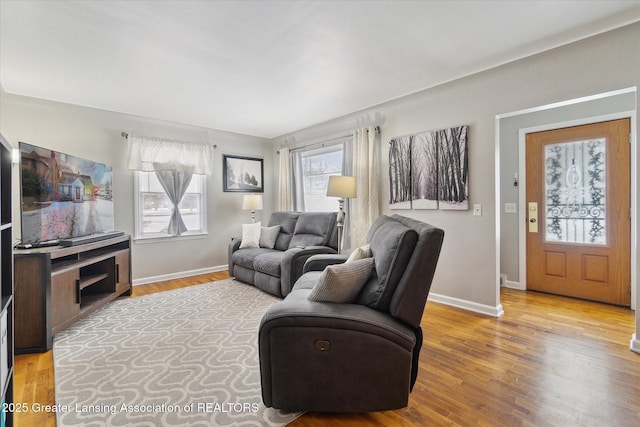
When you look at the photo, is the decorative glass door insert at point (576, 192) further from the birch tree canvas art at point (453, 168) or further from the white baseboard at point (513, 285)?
the birch tree canvas art at point (453, 168)

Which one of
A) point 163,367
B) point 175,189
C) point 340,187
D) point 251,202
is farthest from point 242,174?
point 163,367

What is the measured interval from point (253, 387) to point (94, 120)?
158 inches

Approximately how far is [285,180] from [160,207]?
6.81ft

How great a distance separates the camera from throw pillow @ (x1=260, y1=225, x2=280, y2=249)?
4453 millimetres

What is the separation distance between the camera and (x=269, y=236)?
14.7 feet

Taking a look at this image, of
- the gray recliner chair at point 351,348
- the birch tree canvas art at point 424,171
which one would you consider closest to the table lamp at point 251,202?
the birch tree canvas art at point 424,171

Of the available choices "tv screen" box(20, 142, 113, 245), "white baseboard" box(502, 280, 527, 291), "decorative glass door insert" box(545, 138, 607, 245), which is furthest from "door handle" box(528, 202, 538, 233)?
"tv screen" box(20, 142, 113, 245)

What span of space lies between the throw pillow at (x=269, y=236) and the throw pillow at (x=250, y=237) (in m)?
0.07

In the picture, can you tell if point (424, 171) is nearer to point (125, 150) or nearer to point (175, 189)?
point (175, 189)

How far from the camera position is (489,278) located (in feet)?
9.95

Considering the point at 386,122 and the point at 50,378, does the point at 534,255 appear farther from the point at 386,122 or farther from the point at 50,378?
the point at 50,378

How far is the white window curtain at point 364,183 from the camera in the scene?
3965 millimetres

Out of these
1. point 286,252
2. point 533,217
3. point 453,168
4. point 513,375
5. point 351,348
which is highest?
point 453,168

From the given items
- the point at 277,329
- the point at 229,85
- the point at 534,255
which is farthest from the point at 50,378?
the point at 534,255
